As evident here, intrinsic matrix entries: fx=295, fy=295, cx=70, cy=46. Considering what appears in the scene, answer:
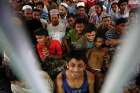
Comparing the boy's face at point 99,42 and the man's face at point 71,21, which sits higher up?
the man's face at point 71,21

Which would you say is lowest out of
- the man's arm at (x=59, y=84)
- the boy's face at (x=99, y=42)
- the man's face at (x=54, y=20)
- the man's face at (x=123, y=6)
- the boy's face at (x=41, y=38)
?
the man's arm at (x=59, y=84)

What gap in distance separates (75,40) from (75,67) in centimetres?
54

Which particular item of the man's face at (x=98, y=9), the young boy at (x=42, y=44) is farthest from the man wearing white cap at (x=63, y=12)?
the young boy at (x=42, y=44)

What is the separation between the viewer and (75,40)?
1495 millimetres

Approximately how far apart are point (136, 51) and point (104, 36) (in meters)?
1.05

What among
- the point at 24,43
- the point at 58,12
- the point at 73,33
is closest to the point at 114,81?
the point at 24,43

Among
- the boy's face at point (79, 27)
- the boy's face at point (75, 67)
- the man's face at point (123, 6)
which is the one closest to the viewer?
the boy's face at point (75, 67)

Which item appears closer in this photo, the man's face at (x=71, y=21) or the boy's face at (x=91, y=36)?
the boy's face at (x=91, y=36)

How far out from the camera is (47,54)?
129 cm

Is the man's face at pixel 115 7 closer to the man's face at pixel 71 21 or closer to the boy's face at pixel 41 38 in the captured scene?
the man's face at pixel 71 21

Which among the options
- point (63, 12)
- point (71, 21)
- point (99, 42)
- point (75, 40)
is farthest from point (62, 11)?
point (99, 42)

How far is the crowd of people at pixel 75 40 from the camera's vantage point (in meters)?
1.00

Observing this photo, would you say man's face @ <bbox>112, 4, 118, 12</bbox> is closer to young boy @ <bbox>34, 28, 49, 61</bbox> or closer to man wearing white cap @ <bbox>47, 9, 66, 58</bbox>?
man wearing white cap @ <bbox>47, 9, 66, 58</bbox>

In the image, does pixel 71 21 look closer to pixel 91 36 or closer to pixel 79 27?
pixel 79 27
